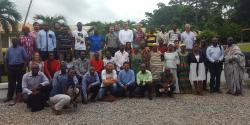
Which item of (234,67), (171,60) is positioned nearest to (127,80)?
(171,60)

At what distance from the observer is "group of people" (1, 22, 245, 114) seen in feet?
36.2

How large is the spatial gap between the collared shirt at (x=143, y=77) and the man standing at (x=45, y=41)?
2.66 meters

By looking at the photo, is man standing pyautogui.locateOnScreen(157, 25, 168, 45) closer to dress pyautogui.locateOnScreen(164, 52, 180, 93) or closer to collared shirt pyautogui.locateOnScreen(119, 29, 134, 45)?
collared shirt pyautogui.locateOnScreen(119, 29, 134, 45)

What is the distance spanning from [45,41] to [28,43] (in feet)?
1.65

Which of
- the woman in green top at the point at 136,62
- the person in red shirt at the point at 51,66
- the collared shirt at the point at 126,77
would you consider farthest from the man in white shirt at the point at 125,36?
the person in red shirt at the point at 51,66

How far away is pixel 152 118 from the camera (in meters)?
9.70

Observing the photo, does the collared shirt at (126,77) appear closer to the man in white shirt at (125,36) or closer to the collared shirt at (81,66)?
the collared shirt at (81,66)

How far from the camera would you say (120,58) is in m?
13.1

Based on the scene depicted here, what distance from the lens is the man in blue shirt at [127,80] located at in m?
12.5

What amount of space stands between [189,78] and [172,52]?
1024mm

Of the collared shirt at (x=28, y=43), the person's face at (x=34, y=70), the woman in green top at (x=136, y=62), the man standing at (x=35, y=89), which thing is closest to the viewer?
the man standing at (x=35, y=89)

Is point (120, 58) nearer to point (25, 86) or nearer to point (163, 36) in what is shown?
point (163, 36)

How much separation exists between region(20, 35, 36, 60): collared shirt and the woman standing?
247 inches

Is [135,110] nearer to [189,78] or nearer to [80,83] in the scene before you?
[80,83]
